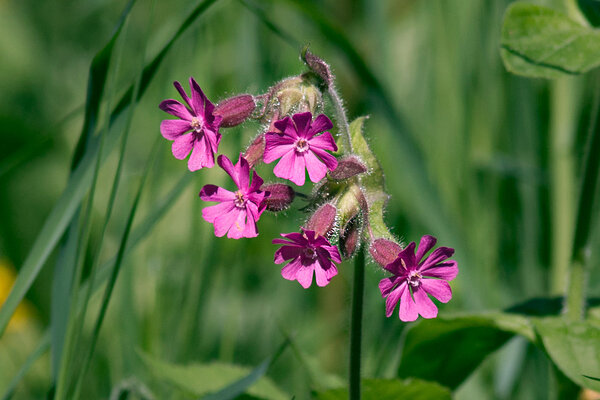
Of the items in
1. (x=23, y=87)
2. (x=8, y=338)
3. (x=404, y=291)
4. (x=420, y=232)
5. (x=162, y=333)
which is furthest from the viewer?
(x=23, y=87)

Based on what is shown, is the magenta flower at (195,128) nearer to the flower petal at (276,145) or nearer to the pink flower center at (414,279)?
the flower petal at (276,145)

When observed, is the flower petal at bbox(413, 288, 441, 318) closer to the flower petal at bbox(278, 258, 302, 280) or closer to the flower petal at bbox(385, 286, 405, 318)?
the flower petal at bbox(385, 286, 405, 318)

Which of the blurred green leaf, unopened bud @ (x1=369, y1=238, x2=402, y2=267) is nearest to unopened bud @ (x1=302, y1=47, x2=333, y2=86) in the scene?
unopened bud @ (x1=369, y1=238, x2=402, y2=267)

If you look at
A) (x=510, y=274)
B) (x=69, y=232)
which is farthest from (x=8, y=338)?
(x=510, y=274)

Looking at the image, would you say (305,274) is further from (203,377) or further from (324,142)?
(203,377)

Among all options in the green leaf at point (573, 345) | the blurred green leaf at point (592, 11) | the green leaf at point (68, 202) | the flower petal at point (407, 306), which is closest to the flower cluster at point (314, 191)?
the flower petal at point (407, 306)

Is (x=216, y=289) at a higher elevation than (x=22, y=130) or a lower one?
lower

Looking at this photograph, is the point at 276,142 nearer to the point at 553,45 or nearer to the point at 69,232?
the point at 69,232
